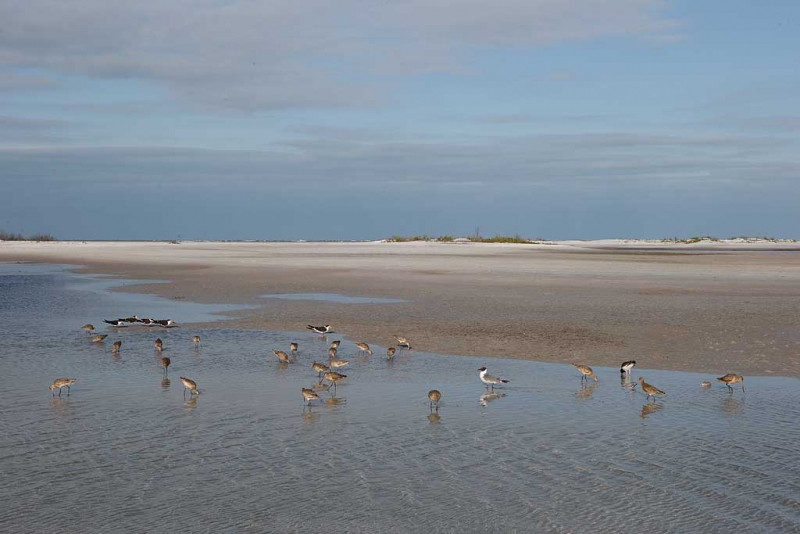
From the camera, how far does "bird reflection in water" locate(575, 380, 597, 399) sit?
1191 centimetres

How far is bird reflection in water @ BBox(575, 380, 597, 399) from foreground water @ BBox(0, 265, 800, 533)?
0.23ft

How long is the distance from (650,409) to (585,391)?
1.35 meters

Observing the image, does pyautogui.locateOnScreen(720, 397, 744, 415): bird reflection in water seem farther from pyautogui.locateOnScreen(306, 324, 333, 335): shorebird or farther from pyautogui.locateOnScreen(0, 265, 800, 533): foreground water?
pyautogui.locateOnScreen(306, 324, 333, 335): shorebird

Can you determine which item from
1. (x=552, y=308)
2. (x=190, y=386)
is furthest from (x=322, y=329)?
(x=552, y=308)

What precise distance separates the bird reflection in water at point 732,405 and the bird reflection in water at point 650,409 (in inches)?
32.8

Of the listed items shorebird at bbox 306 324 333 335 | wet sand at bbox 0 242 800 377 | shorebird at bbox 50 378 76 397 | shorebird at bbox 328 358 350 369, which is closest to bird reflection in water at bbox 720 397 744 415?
wet sand at bbox 0 242 800 377

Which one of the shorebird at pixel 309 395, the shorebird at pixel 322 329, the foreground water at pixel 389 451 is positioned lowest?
the foreground water at pixel 389 451

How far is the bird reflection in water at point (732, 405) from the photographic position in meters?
10.9

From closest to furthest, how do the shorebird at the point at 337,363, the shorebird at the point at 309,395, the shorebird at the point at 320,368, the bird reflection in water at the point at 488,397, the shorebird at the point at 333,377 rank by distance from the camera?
the shorebird at the point at 309,395
the bird reflection in water at the point at 488,397
the shorebird at the point at 333,377
the shorebird at the point at 320,368
the shorebird at the point at 337,363

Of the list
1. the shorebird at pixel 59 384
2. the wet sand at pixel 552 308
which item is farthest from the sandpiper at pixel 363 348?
the shorebird at pixel 59 384

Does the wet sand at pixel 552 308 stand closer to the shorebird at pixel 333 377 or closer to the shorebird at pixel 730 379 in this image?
the shorebird at pixel 730 379

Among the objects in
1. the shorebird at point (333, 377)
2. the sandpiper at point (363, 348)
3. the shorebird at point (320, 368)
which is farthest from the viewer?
the sandpiper at point (363, 348)

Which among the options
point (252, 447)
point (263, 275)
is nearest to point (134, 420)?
point (252, 447)

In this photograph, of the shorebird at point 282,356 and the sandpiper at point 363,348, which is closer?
the shorebird at point 282,356
